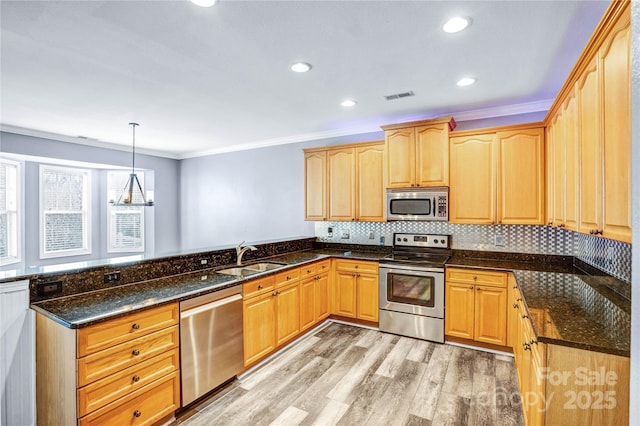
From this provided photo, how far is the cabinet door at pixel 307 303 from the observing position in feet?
11.7

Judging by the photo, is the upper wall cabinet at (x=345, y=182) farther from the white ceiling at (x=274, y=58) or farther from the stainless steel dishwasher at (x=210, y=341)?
the stainless steel dishwasher at (x=210, y=341)

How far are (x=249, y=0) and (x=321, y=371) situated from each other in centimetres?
289

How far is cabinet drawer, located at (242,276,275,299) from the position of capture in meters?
2.76

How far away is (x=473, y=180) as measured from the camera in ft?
11.6

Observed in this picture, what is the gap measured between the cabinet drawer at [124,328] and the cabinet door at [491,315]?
9.41ft

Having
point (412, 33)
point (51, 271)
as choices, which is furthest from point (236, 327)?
point (412, 33)

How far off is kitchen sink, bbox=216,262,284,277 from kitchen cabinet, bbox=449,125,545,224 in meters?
2.13

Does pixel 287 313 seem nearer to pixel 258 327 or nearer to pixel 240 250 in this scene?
pixel 258 327

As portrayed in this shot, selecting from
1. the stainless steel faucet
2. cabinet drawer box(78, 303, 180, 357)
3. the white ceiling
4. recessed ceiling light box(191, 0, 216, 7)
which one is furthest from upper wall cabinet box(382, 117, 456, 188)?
cabinet drawer box(78, 303, 180, 357)

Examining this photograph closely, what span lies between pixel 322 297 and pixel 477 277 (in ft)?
5.87

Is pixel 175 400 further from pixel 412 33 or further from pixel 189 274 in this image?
pixel 412 33

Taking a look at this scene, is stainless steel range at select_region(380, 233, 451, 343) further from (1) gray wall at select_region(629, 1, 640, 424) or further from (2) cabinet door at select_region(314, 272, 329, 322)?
(1) gray wall at select_region(629, 1, 640, 424)

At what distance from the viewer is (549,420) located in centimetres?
148

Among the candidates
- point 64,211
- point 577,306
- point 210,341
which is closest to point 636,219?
point 577,306
